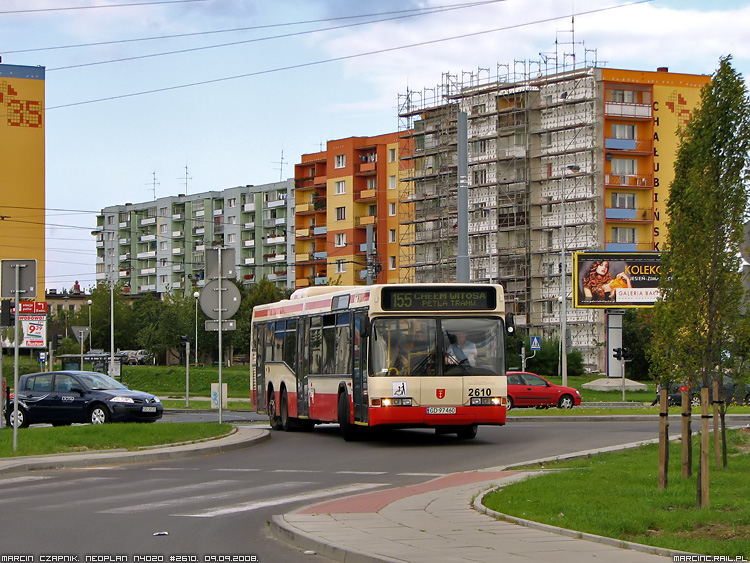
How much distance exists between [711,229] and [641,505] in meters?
3.16

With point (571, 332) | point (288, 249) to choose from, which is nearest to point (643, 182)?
point (571, 332)

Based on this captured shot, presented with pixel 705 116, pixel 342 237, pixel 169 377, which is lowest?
pixel 169 377

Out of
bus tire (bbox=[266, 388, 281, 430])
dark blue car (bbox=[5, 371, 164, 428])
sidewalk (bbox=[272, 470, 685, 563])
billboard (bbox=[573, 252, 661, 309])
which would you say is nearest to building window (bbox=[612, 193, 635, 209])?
billboard (bbox=[573, 252, 661, 309])

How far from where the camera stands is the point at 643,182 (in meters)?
87.9

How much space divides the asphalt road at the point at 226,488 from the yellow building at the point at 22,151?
56511 mm

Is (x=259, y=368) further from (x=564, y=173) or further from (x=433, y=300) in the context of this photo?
(x=564, y=173)

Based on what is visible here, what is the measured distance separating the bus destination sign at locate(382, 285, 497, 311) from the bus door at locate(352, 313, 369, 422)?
0.67 meters

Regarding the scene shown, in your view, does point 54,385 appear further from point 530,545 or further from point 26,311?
point 530,545

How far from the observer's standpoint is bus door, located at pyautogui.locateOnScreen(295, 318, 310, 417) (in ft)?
85.9

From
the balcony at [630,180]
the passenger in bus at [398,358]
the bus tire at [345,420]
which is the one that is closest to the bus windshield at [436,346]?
the passenger in bus at [398,358]

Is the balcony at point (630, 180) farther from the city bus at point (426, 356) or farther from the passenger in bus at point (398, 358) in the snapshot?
the passenger in bus at point (398, 358)

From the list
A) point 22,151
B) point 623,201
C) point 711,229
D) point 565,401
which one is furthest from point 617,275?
point 711,229

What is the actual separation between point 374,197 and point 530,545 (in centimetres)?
9928

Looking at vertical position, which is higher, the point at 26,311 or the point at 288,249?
the point at 288,249
